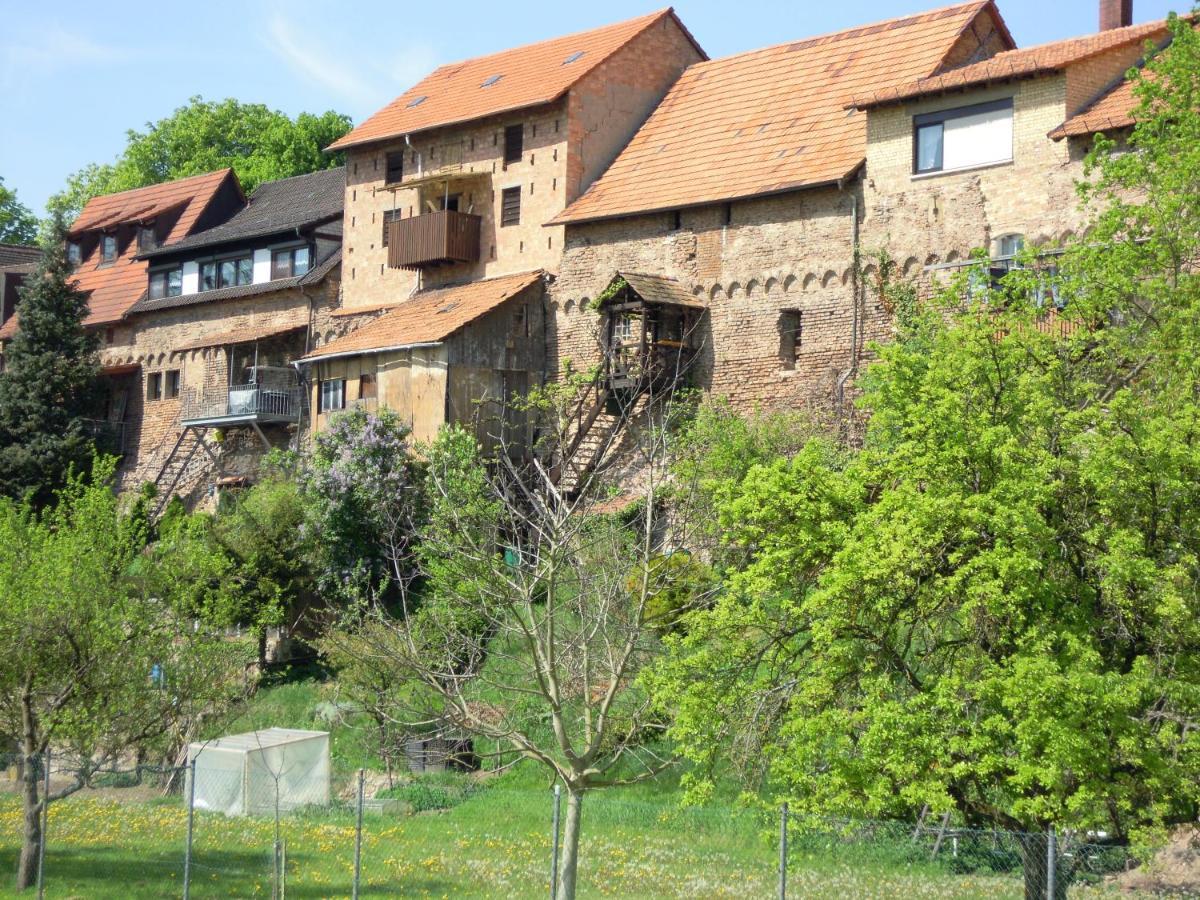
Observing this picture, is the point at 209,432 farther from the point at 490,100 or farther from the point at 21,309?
the point at 490,100

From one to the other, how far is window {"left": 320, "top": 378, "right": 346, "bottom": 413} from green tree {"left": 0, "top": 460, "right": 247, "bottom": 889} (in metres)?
17.8

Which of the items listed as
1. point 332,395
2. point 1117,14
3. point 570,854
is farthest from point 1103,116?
point 332,395

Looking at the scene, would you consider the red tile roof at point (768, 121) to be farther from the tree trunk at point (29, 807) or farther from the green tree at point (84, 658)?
the tree trunk at point (29, 807)

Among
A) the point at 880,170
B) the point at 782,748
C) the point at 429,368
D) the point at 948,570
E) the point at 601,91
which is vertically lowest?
the point at 782,748

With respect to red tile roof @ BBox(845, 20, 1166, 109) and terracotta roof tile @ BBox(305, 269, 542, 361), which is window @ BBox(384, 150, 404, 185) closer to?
terracotta roof tile @ BBox(305, 269, 542, 361)

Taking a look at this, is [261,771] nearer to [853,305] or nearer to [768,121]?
[853,305]

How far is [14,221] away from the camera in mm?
76000

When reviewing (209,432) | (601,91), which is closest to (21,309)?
(209,432)

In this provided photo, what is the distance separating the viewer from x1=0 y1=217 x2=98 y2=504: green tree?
47406mm

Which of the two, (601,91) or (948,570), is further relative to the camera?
(601,91)

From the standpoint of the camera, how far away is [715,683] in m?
17.1

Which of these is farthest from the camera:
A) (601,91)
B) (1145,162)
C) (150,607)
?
(601,91)

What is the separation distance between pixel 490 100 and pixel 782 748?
29.7 m

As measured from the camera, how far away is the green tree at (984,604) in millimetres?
14797
